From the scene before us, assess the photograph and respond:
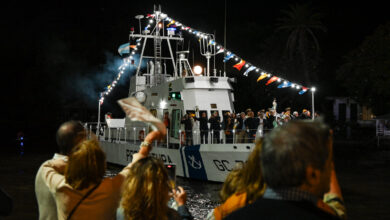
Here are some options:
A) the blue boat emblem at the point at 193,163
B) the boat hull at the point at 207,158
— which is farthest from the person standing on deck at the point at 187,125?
the blue boat emblem at the point at 193,163

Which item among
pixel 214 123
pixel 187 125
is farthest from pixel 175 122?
pixel 214 123

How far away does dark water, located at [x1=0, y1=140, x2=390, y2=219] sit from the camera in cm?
1220

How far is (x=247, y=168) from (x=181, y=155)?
47.0 feet

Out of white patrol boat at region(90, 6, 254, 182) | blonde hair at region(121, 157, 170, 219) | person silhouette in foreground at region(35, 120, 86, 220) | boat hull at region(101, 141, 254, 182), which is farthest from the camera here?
white patrol boat at region(90, 6, 254, 182)

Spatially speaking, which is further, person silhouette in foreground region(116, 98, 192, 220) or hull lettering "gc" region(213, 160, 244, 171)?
hull lettering "gc" region(213, 160, 244, 171)

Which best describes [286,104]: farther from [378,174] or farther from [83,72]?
[378,174]

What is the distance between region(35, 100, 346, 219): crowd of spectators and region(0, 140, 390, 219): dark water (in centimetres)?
748

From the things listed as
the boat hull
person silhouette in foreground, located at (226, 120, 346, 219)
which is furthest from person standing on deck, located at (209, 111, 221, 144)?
person silhouette in foreground, located at (226, 120, 346, 219)

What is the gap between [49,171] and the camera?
393cm

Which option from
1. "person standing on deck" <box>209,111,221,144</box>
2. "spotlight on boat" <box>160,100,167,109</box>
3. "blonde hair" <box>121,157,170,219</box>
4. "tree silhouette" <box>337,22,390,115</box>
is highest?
"tree silhouette" <box>337,22,390,115</box>

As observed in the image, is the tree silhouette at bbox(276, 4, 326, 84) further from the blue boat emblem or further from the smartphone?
the smartphone

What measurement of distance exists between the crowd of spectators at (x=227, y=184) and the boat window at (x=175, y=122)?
15.6m

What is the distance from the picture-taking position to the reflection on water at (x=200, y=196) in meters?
11.8

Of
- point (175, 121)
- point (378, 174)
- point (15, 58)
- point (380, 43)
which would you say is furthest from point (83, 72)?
point (378, 174)
